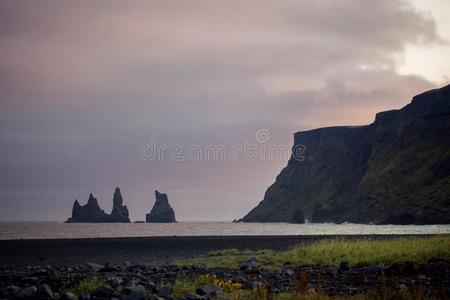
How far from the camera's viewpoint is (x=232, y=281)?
23250 mm

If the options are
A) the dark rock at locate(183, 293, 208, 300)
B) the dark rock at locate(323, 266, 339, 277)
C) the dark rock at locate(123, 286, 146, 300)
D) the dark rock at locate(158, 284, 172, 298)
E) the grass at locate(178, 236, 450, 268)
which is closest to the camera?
the dark rock at locate(123, 286, 146, 300)

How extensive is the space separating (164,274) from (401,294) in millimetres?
13896

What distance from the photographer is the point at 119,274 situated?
26938 millimetres

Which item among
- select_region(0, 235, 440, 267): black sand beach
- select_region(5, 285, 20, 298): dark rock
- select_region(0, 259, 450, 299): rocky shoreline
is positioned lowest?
select_region(0, 235, 440, 267): black sand beach

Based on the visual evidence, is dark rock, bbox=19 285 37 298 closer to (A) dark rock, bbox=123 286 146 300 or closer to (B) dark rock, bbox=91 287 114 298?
(B) dark rock, bbox=91 287 114 298

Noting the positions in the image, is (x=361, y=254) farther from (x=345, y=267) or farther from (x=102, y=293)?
(x=102, y=293)

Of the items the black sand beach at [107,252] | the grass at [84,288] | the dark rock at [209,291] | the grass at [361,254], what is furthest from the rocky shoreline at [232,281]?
the black sand beach at [107,252]

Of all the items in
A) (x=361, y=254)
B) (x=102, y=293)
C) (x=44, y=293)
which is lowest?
(x=102, y=293)

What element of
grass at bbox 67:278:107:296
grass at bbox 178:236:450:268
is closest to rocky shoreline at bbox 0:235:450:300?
grass at bbox 67:278:107:296

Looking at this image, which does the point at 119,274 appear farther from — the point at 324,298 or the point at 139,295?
the point at 324,298

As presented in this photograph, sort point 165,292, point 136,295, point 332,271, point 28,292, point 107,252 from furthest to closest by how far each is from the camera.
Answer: point 107,252
point 332,271
point 165,292
point 28,292
point 136,295

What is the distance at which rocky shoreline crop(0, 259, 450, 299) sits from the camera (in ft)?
59.7

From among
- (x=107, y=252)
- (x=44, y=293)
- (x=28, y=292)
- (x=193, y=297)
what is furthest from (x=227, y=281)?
(x=107, y=252)

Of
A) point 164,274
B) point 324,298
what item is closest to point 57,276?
point 164,274
